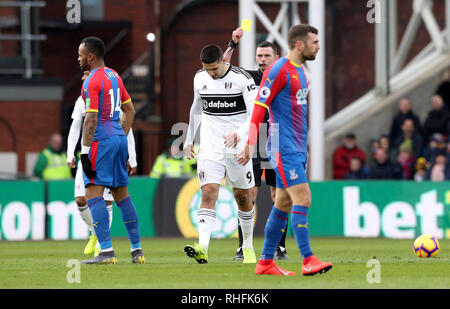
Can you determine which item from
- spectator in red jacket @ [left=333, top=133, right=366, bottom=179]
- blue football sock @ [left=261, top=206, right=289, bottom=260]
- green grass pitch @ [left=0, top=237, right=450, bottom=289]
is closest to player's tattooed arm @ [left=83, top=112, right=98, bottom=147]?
green grass pitch @ [left=0, top=237, right=450, bottom=289]

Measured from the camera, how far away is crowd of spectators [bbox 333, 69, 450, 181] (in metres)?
20.4

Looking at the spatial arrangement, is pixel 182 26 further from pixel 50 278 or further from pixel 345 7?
pixel 50 278

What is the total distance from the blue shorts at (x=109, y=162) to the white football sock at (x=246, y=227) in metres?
1.56

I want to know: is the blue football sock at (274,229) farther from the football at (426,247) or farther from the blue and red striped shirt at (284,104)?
the football at (426,247)

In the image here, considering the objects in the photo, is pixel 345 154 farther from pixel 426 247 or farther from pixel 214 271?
pixel 214 271

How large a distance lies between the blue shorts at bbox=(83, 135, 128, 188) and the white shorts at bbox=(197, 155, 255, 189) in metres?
0.86

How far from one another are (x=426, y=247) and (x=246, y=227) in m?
2.17

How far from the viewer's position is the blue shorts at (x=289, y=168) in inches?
380

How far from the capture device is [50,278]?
32.5 feet

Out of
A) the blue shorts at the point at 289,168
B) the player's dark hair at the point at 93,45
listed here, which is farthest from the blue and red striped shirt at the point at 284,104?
the player's dark hair at the point at 93,45

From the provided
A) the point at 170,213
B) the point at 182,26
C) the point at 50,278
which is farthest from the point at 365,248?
the point at 182,26

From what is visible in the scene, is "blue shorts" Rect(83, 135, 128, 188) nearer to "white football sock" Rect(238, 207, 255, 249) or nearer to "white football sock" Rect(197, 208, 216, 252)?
"white football sock" Rect(197, 208, 216, 252)

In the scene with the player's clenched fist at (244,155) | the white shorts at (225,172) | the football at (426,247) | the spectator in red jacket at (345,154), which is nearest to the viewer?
the player's clenched fist at (244,155)
